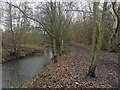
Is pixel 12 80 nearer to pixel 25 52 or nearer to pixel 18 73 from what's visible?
pixel 18 73

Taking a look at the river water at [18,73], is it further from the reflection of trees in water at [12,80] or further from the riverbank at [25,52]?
the riverbank at [25,52]

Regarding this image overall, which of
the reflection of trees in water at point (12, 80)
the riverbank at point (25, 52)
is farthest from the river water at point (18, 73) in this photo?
the riverbank at point (25, 52)

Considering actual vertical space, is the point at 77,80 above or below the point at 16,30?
below

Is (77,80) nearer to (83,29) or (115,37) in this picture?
(115,37)

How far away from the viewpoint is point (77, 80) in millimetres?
7910

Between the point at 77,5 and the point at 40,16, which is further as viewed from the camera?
the point at 77,5

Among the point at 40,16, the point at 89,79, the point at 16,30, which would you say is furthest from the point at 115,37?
A: the point at 16,30

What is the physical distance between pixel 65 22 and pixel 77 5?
110 inches

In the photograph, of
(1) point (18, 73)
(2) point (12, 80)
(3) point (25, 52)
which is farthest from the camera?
(3) point (25, 52)

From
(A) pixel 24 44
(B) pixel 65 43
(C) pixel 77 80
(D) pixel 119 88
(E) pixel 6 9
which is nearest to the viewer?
(D) pixel 119 88

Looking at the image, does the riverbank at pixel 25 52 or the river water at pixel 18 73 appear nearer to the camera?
the river water at pixel 18 73

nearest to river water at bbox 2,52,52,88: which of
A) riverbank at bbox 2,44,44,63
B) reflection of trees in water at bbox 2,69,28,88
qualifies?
reflection of trees in water at bbox 2,69,28,88

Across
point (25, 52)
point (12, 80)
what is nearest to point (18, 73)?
point (12, 80)

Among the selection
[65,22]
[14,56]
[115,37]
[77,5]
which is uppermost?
[77,5]
